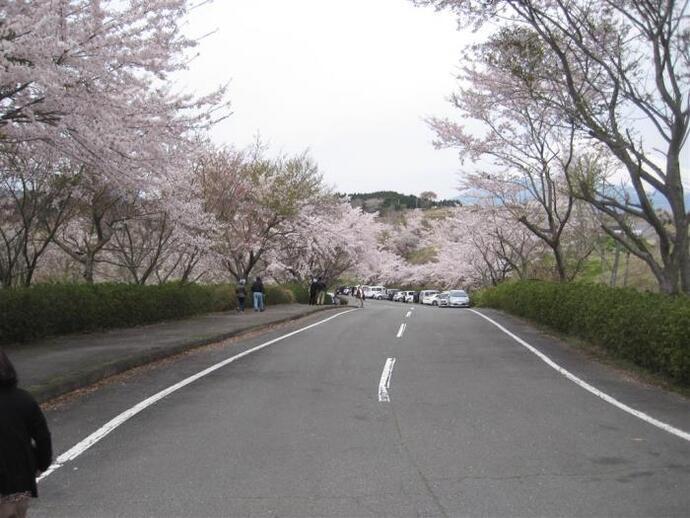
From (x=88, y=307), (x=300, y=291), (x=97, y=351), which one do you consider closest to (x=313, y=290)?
(x=300, y=291)

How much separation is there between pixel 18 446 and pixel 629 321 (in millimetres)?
10419

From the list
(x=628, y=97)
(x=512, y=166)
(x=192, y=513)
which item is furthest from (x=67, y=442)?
(x=512, y=166)

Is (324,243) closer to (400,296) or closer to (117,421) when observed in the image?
(117,421)

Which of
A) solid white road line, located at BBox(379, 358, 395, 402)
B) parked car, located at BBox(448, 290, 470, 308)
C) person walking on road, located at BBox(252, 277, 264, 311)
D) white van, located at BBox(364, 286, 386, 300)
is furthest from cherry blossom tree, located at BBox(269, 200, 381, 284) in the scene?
solid white road line, located at BBox(379, 358, 395, 402)

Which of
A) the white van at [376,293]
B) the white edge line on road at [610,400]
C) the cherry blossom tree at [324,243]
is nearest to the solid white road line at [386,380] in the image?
the white edge line on road at [610,400]

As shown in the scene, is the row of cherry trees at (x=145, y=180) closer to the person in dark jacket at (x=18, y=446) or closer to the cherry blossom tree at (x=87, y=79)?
the cherry blossom tree at (x=87, y=79)

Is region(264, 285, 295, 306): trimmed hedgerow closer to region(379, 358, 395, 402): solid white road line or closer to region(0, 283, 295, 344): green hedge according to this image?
region(0, 283, 295, 344): green hedge

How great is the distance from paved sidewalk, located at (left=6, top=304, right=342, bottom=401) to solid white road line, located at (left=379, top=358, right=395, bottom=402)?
4.33 metres

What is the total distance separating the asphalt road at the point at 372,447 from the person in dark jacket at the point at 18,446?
132cm

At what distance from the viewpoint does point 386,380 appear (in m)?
9.50

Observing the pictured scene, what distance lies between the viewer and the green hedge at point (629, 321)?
8898mm

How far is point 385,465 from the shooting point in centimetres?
530

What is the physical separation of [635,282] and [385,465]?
41.7 meters

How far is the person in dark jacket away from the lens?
2996 millimetres
